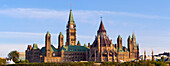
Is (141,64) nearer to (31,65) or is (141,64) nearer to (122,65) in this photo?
(122,65)

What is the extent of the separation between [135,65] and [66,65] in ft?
116

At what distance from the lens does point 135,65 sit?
150375mm

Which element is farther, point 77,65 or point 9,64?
point 9,64

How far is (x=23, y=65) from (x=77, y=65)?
30840mm

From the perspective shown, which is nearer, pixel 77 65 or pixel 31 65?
pixel 77 65

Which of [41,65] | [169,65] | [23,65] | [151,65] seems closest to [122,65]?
[151,65]

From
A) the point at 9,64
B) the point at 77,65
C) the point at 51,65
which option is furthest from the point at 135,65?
the point at 9,64

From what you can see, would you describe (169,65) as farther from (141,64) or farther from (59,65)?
(59,65)

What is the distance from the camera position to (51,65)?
490ft

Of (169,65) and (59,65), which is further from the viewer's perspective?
(169,65)

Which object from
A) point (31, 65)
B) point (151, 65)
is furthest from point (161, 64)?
point (31, 65)

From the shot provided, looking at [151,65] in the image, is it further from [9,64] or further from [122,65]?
[9,64]

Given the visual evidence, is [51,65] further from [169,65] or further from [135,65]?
[169,65]

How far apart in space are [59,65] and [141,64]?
41748 millimetres
